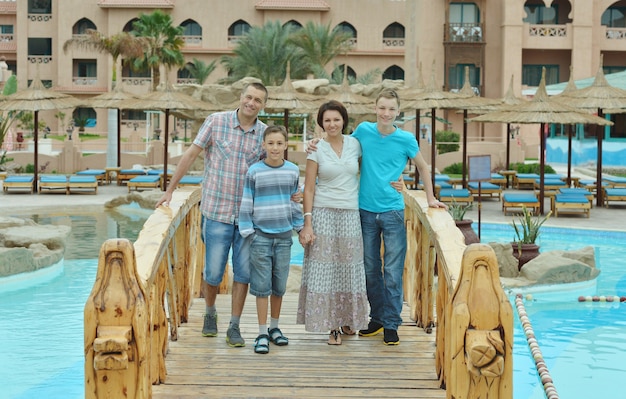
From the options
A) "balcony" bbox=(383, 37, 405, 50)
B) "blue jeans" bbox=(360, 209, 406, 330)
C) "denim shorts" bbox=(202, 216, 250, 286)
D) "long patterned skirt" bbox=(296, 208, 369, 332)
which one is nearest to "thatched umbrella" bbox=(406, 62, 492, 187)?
"blue jeans" bbox=(360, 209, 406, 330)

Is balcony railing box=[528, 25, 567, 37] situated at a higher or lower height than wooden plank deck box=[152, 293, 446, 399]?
higher

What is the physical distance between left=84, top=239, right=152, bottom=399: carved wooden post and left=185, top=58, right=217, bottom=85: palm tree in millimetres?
43968

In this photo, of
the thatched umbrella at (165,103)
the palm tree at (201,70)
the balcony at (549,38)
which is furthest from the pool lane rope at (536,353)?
the palm tree at (201,70)

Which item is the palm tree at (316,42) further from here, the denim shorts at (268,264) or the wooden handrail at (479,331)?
the wooden handrail at (479,331)

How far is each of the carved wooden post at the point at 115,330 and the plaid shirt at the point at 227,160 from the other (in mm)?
1629

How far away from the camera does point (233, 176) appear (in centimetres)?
566

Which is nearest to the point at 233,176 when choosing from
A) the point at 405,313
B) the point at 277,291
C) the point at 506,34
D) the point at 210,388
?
the point at 277,291

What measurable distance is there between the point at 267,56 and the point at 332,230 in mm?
38094

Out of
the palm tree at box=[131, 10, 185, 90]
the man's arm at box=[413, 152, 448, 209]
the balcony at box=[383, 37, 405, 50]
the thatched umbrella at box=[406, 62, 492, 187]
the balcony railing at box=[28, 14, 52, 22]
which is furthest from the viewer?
the balcony railing at box=[28, 14, 52, 22]

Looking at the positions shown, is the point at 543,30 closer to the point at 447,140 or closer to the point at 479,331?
the point at 447,140

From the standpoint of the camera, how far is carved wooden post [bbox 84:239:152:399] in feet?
12.8

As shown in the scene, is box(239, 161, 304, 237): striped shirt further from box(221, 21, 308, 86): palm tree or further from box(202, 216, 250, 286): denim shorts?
box(221, 21, 308, 86): palm tree

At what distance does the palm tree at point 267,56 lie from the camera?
141 ft

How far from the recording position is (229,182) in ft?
18.6
